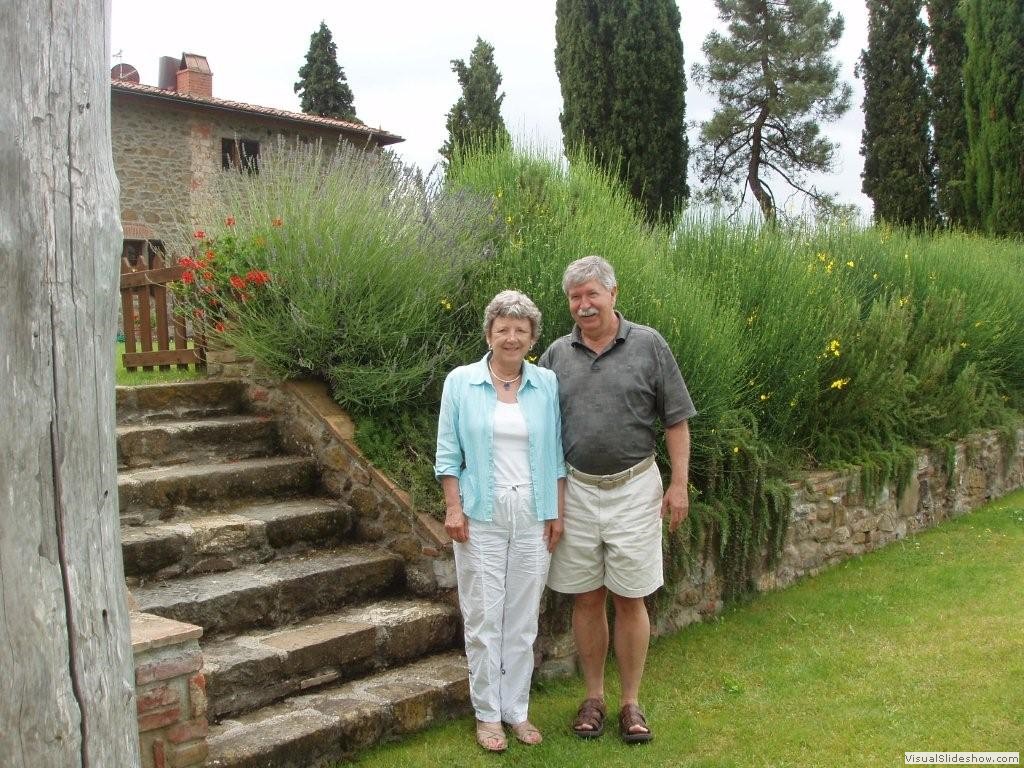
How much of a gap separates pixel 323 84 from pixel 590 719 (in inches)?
1048

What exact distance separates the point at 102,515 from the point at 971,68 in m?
17.3

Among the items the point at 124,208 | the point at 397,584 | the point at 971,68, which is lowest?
the point at 397,584

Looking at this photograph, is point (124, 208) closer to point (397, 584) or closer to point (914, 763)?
point (397, 584)

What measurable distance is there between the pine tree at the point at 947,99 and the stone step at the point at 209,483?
1635cm

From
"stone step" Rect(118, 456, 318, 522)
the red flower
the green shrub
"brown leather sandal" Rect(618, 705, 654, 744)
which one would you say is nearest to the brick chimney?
the green shrub

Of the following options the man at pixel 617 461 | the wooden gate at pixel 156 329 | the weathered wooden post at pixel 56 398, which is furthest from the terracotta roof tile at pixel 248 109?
the weathered wooden post at pixel 56 398

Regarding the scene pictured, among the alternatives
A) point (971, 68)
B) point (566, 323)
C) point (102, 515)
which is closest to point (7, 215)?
point (102, 515)

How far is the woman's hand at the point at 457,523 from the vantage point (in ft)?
12.4

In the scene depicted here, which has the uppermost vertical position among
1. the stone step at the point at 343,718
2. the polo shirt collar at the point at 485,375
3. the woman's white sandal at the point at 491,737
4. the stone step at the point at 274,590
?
the polo shirt collar at the point at 485,375

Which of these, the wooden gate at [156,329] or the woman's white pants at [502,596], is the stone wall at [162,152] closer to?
the wooden gate at [156,329]

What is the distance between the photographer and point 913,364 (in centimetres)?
815

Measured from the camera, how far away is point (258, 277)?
5.57 metres

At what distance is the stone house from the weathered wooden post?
16.8 metres

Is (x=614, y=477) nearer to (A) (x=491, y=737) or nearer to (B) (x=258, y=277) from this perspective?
(A) (x=491, y=737)
